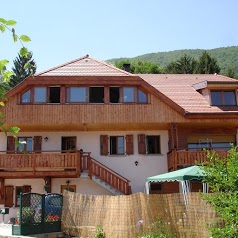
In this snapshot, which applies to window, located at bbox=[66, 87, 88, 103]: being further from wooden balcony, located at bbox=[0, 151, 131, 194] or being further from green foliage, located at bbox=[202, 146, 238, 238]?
green foliage, located at bbox=[202, 146, 238, 238]

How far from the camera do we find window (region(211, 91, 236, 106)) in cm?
2328

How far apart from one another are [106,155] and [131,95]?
3.62 m

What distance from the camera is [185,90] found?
Result: 24766mm

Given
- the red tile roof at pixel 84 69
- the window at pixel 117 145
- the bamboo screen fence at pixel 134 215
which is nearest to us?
the bamboo screen fence at pixel 134 215

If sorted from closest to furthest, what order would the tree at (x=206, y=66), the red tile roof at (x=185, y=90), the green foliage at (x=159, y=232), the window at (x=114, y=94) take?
the green foliage at (x=159, y=232) → the window at (x=114, y=94) → the red tile roof at (x=185, y=90) → the tree at (x=206, y=66)

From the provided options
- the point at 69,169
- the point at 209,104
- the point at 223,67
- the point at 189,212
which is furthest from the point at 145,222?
the point at 223,67

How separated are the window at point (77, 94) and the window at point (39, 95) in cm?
129

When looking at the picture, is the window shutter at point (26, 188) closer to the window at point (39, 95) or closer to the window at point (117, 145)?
the window at point (39, 95)

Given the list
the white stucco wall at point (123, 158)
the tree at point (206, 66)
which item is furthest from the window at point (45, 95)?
the tree at point (206, 66)

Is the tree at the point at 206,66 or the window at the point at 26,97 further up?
the tree at the point at 206,66

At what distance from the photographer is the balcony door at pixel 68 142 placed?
22.0m

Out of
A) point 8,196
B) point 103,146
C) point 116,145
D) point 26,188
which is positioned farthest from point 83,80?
point 8,196

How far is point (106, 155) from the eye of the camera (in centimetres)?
2173

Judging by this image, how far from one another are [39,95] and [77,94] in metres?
2.04
